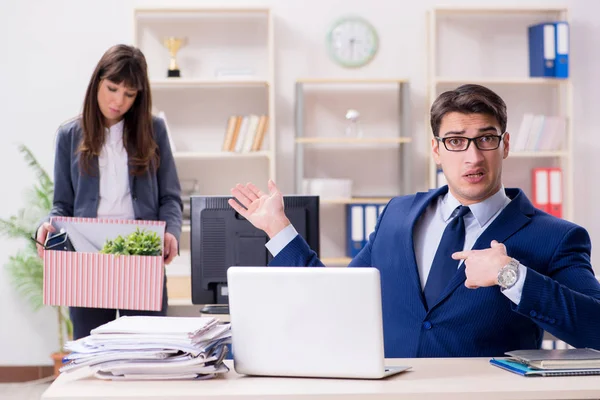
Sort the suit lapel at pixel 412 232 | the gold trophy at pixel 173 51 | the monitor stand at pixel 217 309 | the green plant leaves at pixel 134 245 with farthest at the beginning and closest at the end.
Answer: the gold trophy at pixel 173 51
the monitor stand at pixel 217 309
the green plant leaves at pixel 134 245
the suit lapel at pixel 412 232

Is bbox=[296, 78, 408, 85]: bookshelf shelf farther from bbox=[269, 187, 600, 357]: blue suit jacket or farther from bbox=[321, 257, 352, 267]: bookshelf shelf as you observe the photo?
bbox=[269, 187, 600, 357]: blue suit jacket

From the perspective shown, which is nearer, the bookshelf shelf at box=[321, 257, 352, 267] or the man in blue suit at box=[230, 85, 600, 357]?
the man in blue suit at box=[230, 85, 600, 357]

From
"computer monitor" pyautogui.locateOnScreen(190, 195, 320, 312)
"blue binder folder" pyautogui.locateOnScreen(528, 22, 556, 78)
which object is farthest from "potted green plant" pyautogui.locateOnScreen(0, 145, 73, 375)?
"blue binder folder" pyautogui.locateOnScreen(528, 22, 556, 78)

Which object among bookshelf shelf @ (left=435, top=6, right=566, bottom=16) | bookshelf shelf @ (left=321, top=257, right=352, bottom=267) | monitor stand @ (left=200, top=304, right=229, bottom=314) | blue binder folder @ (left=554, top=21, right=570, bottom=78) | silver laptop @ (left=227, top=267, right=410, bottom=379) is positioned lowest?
bookshelf shelf @ (left=321, top=257, right=352, bottom=267)

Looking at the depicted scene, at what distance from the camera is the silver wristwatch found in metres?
1.64

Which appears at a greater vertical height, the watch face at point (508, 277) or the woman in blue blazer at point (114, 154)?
the woman in blue blazer at point (114, 154)

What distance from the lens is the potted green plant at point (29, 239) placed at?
4582 millimetres

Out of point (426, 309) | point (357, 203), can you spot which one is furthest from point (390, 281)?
point (357, 203)

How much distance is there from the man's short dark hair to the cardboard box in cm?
98

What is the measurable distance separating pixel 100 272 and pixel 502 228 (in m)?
1.25

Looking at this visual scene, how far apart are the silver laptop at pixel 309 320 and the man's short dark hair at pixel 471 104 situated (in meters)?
0.71

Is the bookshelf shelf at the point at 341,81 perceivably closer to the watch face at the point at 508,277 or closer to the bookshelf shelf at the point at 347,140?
the bookshelf shelf at the point at 347,140

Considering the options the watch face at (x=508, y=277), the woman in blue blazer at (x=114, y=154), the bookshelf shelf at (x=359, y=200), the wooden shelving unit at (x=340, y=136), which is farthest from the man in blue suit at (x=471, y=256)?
the wooden shelving unit at (x=340, y=136)

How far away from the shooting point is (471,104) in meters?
2.03
